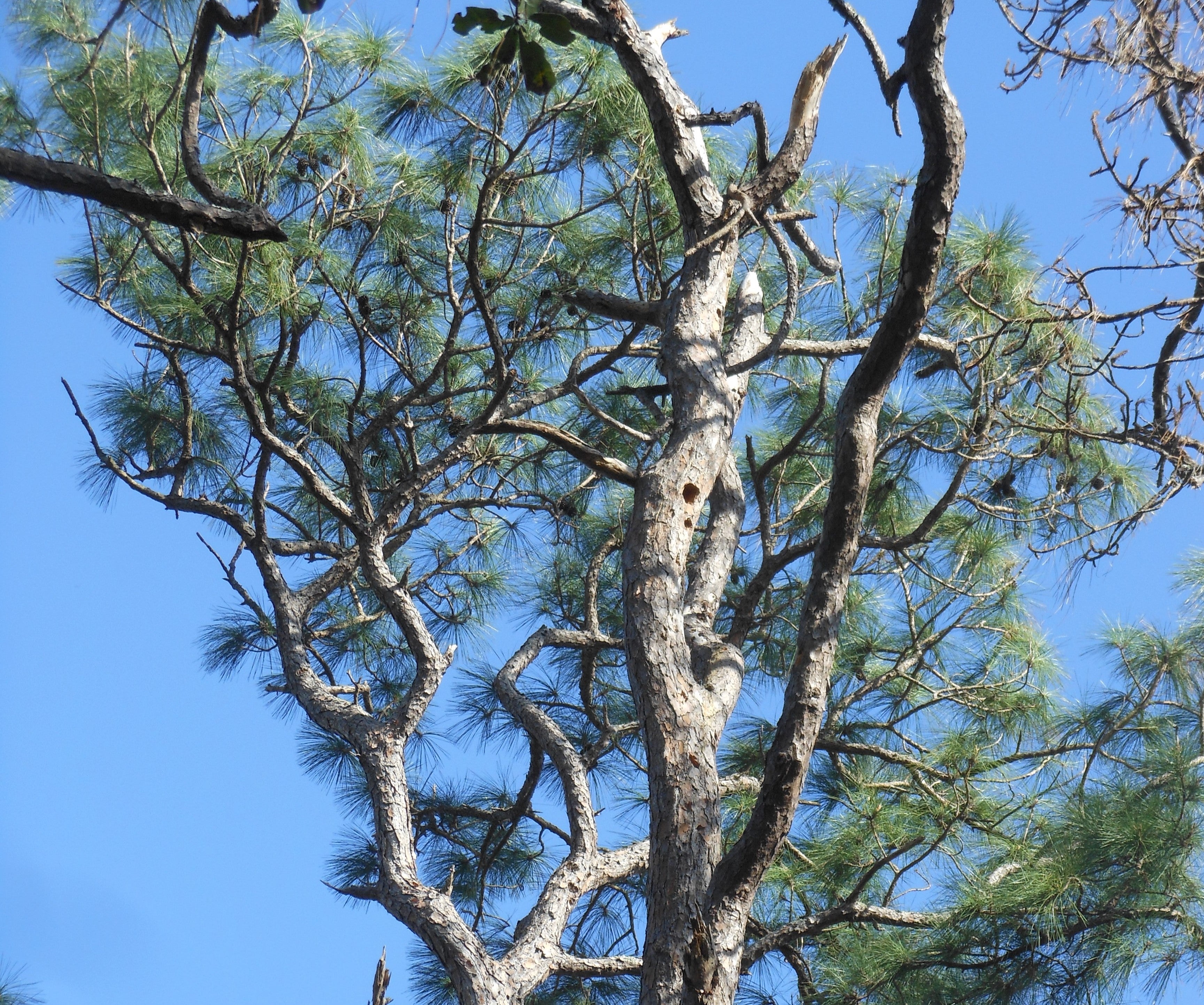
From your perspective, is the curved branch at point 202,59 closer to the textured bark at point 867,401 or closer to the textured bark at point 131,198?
the textured bark at point 131,198

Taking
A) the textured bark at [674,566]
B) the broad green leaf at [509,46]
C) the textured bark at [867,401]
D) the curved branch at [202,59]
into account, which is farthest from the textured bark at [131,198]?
the textured bark at [867,401]

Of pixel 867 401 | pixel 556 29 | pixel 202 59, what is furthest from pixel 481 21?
pixel 867 401

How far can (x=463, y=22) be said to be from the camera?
3.71 ft

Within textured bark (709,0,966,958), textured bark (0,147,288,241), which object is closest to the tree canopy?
textured bark (709,0,966,958)

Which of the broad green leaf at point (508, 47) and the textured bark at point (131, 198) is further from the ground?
the broad green leaf at point (508, 47)

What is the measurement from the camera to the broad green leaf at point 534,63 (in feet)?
3.84

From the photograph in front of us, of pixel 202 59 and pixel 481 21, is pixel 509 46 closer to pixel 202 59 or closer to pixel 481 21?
pixel 481 21

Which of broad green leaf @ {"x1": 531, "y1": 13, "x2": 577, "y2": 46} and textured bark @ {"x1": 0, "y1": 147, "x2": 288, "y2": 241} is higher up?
broad green leaf @ {"x1": 531, "y1": 13, "x2": 577, "y2": 46}

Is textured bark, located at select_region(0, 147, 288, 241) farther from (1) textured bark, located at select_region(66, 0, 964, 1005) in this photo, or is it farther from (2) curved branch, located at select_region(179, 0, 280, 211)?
(2) curved branch, located at select_region(179, 0, 280, 211)

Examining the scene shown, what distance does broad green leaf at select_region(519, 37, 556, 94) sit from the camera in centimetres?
117

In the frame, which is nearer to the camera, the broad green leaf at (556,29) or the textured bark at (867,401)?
the broad green leaf at (556,29)

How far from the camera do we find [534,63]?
3.92 ft

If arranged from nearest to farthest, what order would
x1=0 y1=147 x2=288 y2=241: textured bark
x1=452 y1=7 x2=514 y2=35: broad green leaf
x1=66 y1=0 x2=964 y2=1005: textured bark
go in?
x1=0 y1=147 x2=288 y2=241: textured bark
x1=452 y1=7 x2=514 y2=35: broad green leaf
x1=66 y1=0 x2=964 y2=1005: textured bark

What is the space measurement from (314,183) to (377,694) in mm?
1423
